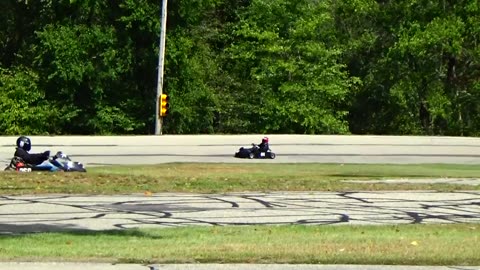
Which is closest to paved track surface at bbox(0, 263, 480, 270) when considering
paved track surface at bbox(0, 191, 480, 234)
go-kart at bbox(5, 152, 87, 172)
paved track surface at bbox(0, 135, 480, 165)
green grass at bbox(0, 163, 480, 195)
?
paved track surface at bbox(0, 191, 480, 234)

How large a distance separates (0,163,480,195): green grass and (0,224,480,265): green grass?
650 centimetres

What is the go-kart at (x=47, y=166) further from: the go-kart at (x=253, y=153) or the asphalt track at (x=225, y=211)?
Result: the go-kart at (x=253, y=153)

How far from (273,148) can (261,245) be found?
75.1ft

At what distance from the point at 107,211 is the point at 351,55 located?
39364 millimetres

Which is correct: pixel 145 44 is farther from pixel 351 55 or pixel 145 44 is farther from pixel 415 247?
pixel 415 247

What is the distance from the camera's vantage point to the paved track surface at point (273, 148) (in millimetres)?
32281

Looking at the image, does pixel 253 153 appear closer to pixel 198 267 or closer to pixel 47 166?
pixel 47 166

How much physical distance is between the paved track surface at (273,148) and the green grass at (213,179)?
335 cm

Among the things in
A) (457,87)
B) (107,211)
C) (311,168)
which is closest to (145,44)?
(457,87)

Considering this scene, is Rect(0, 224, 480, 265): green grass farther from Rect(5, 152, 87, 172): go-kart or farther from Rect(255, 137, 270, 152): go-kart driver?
Rect(255, 137, 270, 152): go-kart driver

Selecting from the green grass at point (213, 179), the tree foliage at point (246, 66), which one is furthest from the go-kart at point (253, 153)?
the tree foliage at point (246, 66)

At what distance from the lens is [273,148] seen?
34.7 meters

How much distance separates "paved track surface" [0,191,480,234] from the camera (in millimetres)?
14805

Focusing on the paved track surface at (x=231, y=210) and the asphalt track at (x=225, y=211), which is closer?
the asphalt track at (x=225, y=211)
